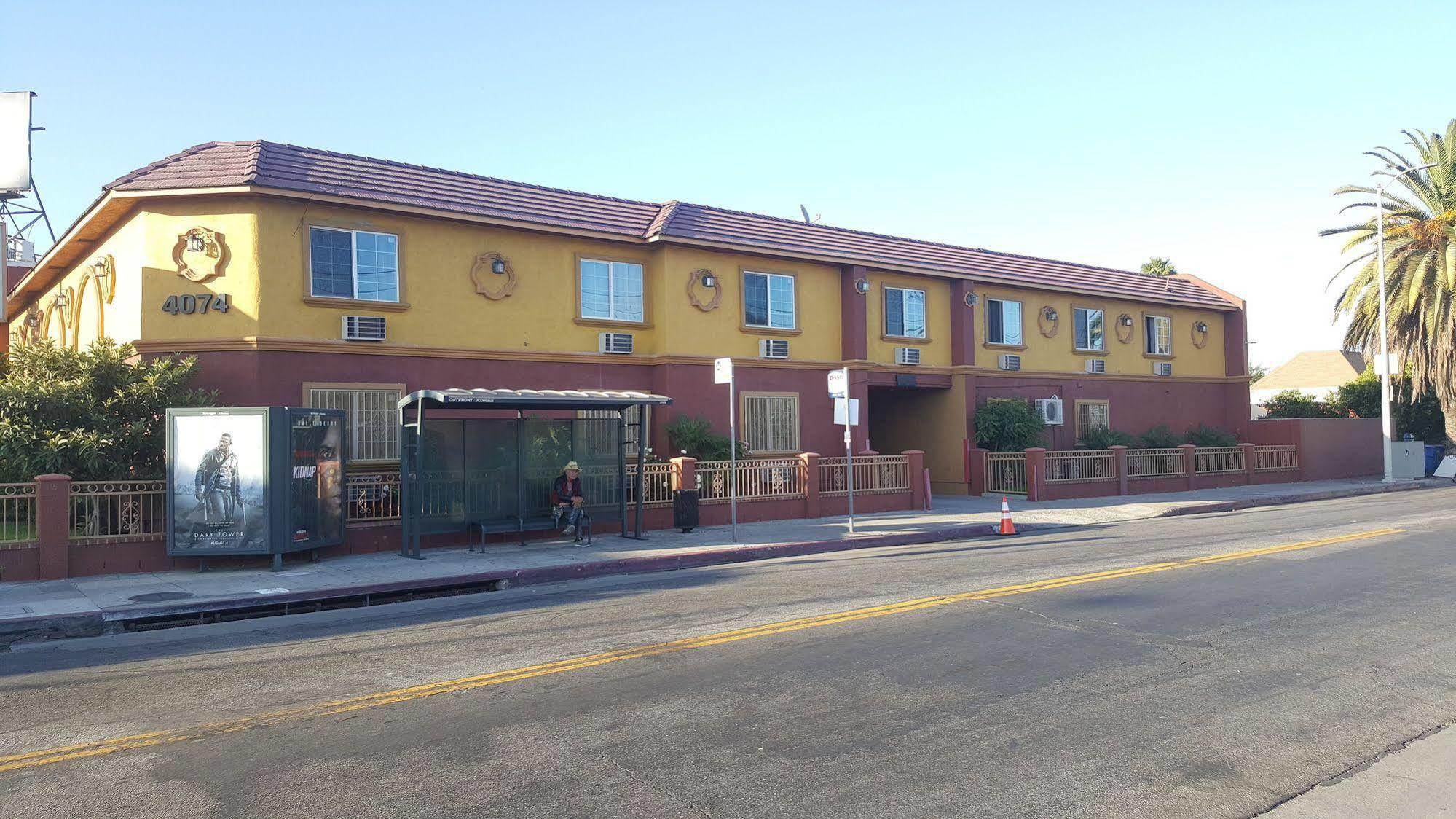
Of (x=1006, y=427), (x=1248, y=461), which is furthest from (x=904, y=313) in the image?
(x=1248, y=461)

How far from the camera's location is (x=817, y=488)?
20.7 m

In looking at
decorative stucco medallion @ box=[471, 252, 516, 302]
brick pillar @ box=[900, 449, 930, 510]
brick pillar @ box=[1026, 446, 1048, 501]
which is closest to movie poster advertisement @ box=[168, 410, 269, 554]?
decorative stucco medallion @ box=[471, 252, 516, 302]

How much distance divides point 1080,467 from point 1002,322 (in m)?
5.05

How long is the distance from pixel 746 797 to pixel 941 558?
32.4 ft

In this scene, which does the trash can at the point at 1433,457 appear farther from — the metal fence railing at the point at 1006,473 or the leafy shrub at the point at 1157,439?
the metal fence railing at the point at 1006,473

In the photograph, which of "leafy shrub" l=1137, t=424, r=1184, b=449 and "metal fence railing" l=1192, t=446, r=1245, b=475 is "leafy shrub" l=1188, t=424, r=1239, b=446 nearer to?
"leafy shrub" l=1137, t=424, r=1184, b=449

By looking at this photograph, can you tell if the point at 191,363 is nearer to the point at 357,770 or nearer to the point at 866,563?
the point at 866,563

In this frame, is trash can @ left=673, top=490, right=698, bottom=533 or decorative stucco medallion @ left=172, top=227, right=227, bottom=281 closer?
decorative stucco medallion @ left=172, top=227, right=227, bottom=281

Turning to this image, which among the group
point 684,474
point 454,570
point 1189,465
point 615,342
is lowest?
point 454,570

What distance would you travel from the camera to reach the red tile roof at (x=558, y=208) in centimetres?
1720

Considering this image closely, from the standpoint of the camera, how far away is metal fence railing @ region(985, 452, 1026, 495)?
25.1m

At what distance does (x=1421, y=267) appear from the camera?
31.2 metres

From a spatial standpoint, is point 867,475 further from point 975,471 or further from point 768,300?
point 975,471

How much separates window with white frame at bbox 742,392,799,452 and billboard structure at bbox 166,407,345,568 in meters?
10.8
